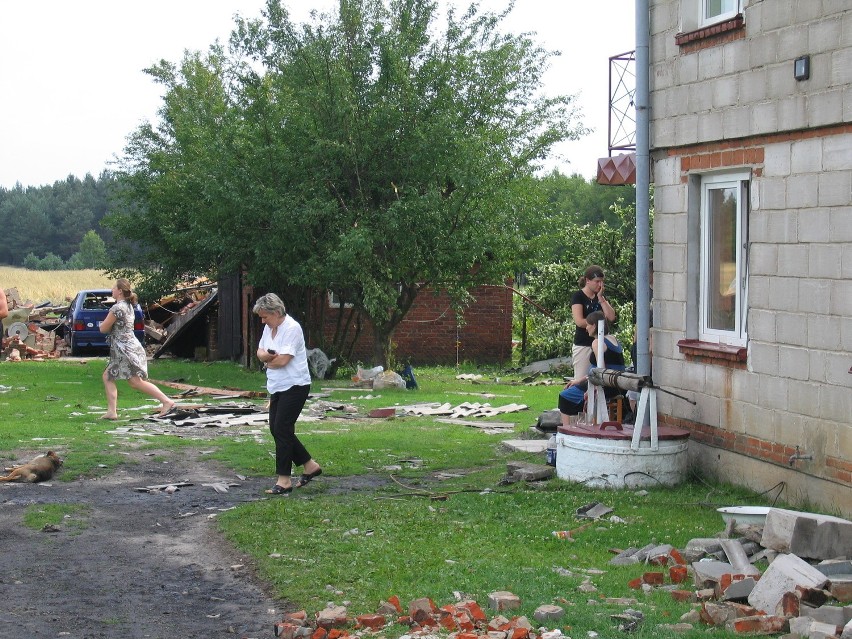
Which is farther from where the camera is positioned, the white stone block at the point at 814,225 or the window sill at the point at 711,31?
the window sill at the point at 711,31

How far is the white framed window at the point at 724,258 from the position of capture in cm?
987

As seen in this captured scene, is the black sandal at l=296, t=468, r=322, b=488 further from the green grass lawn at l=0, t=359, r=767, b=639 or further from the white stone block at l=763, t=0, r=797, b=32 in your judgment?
the white stone block at l=763, t=0, r=797, b=32

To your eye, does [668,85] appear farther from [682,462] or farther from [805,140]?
[682,462]

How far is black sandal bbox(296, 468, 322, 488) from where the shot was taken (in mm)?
10453

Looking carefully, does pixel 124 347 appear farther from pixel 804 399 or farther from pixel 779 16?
pixel 779 16

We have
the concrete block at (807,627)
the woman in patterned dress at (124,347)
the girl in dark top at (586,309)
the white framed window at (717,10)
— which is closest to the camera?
the concrete block at (807,627)

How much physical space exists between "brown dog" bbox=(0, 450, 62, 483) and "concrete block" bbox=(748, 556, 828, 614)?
286 inches

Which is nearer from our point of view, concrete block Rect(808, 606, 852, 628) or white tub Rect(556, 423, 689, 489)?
concrete block Rect(808, 606, 852, 628)

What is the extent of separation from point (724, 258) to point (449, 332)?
20.0 metres

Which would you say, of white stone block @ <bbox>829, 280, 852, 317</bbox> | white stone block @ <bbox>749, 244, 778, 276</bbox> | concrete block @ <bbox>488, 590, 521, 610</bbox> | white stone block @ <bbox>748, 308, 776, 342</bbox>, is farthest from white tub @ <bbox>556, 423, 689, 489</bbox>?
concrete block @ <bbox>488, 590, 521, 610</bbox>

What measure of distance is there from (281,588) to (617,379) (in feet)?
14.4

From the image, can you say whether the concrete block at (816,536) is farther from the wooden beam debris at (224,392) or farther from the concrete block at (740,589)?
the wooden beam debris at (224,392)

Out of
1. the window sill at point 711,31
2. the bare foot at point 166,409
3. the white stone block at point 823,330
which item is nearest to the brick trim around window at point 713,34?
the window sill at point 711,31

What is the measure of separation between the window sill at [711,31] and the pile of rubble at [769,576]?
4402 mm
